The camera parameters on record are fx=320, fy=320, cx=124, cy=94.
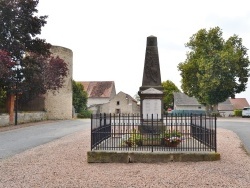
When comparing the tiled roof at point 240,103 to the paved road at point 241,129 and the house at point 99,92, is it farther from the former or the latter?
the paved road at point 241,129

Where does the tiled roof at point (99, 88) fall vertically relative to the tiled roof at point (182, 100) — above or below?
above

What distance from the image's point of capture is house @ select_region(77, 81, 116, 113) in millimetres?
63219

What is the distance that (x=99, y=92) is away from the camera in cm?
6412

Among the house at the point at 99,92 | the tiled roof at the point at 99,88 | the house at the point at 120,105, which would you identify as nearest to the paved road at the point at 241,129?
the house at the point at 120,105

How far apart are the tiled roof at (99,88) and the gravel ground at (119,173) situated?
53.7 m

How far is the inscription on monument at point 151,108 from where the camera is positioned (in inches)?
477

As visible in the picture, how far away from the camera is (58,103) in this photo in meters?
36.2

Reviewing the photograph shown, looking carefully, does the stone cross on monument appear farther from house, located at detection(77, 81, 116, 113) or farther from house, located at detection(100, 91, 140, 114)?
house, located at detection(77, 81, 116, 113)

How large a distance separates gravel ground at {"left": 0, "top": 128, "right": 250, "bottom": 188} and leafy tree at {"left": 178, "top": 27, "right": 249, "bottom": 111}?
32812 millimetres

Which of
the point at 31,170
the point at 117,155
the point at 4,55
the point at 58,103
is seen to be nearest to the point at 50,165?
the point at 31,170

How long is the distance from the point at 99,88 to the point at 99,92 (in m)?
1.15

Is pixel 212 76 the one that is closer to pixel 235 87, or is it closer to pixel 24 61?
pixel 235 87

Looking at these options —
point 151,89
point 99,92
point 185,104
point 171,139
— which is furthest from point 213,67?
point 171,139

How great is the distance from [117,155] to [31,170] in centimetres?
234
